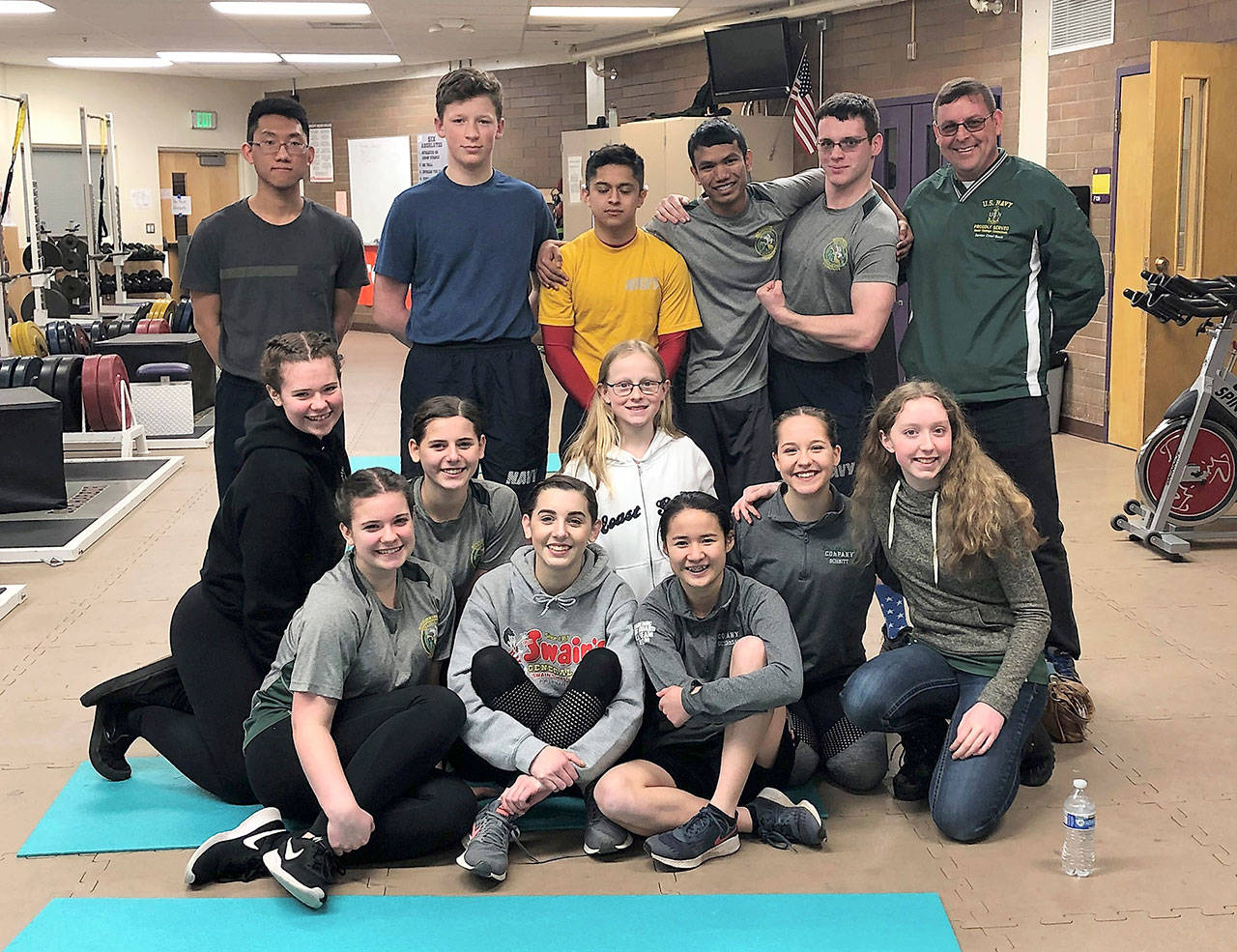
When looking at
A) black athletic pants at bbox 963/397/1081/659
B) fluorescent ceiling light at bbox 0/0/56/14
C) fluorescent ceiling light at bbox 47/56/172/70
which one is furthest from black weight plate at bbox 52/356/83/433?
fluorescent ceiling light at bbox 47/56/172/70

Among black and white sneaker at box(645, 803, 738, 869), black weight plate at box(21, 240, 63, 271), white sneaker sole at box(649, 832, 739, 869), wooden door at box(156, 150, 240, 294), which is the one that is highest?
wooden door at box(156, 150, 240, 294)

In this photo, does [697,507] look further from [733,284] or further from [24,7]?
[24,7]

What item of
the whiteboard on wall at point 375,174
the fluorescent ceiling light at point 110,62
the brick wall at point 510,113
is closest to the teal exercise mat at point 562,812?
the brick wall at point 510,113

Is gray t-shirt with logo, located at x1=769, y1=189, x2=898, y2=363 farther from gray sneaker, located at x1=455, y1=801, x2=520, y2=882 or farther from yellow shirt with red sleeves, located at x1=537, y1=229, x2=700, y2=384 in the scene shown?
gray sneaker, located at x1=455, y1=801, x2=520, y2=882

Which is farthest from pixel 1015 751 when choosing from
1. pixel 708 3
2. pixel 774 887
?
pixel 708 3

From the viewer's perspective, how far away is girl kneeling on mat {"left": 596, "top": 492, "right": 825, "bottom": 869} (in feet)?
9.23

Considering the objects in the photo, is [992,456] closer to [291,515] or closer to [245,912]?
[291,515]

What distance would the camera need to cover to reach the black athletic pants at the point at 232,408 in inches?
153

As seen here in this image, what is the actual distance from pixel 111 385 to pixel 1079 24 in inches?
240

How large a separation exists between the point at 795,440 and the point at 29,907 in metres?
1.97

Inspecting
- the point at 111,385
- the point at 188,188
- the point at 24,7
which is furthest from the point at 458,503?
the point at 188,188

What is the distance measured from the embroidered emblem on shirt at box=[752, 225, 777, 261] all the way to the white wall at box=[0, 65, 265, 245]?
12695 mm

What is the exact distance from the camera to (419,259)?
3.73 meters

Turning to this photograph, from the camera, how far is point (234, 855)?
2.74 meters
